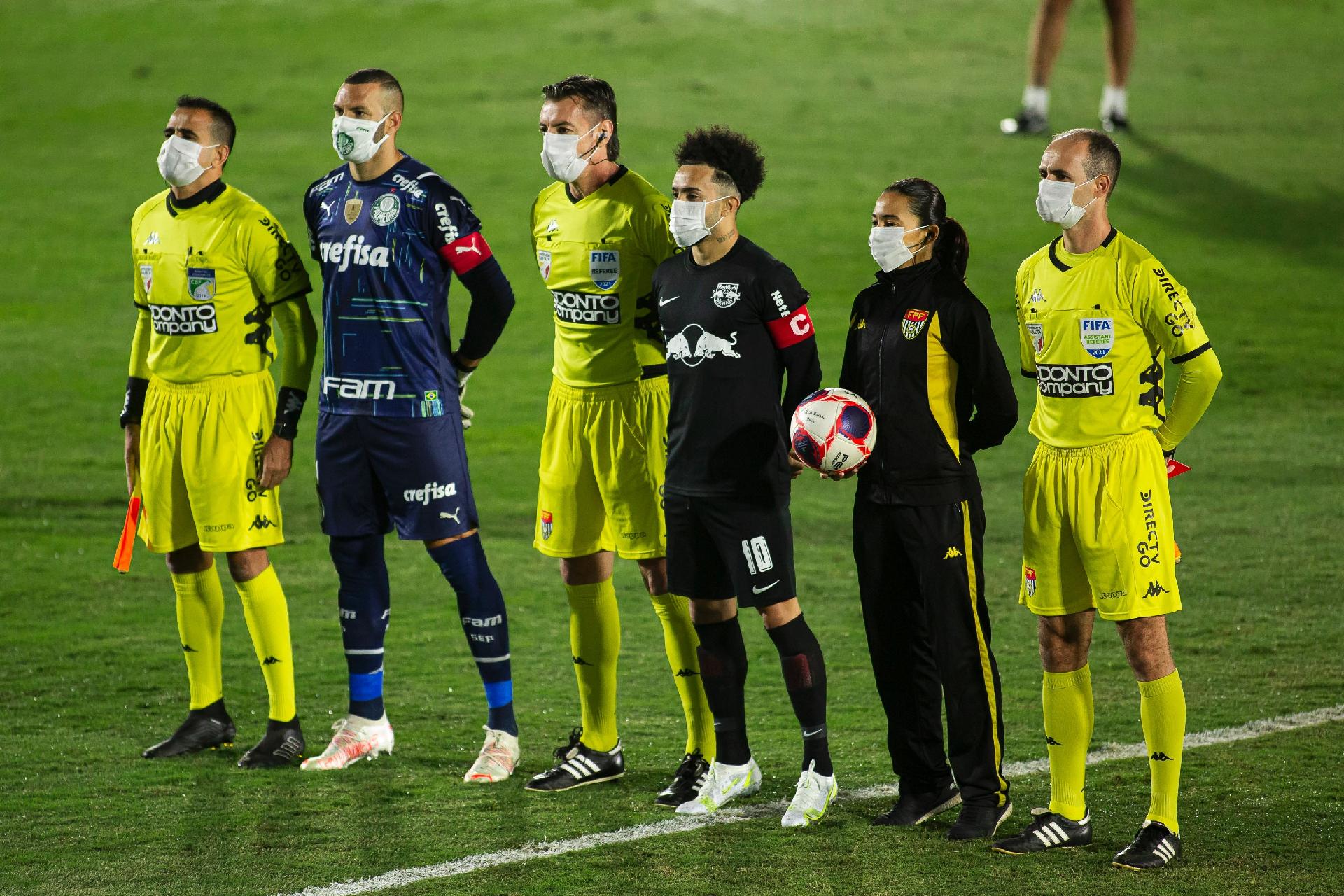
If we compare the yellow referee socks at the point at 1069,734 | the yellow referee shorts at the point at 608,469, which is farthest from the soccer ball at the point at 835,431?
the yellow referee socks at the point at 1069,734

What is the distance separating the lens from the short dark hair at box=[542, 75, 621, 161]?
19.8 feet

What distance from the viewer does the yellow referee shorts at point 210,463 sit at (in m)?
6.36

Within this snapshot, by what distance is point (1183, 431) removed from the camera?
5199 millimetres

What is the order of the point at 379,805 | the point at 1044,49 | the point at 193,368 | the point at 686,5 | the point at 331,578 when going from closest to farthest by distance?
the point at 379,805 < the point at 193,368 < the point at 331,578 < the point at 1044,49 < the point at 686,5

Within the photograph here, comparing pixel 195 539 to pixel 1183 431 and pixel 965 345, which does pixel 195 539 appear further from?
pixel 1183 431

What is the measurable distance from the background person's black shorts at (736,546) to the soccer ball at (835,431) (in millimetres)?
277

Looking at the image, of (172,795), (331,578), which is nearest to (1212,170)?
(331,578)

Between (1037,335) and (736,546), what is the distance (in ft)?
3.90

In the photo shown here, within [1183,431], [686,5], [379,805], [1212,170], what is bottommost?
[379,805]

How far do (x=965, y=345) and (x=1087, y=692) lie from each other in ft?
3.85

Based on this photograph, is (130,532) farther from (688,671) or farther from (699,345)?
(699,345)

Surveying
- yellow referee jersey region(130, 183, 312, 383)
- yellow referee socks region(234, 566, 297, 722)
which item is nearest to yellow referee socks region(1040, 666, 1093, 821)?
yellow referee socks region(234, 566, 297, 722)

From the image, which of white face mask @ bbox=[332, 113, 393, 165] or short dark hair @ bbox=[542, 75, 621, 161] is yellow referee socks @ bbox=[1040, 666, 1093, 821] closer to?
short dark hair @ bbox=[542, 75, 621, 161]

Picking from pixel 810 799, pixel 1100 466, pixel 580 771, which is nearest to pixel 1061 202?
pixel 1100 466
